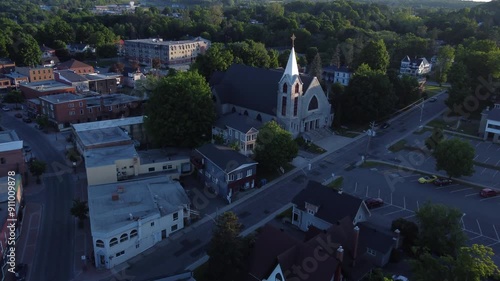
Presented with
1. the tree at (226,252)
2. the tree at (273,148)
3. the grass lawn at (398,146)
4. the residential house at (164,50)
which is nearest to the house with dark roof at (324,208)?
the tree at (273,148)

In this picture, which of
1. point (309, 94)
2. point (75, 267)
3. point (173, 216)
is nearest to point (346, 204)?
point (173, 216)

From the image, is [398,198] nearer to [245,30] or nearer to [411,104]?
[411,104]

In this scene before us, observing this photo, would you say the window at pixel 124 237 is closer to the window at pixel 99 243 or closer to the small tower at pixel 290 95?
the window at pixel 99 243

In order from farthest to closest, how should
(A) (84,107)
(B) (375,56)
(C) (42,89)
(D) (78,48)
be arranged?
(D) (78,48) < (B) (375,56) < (C) (42,89) < (A) (84,107)

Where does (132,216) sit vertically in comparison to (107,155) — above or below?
below

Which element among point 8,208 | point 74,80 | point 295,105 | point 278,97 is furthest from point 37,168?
point 74,80

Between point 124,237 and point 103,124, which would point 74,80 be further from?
point 124,237
